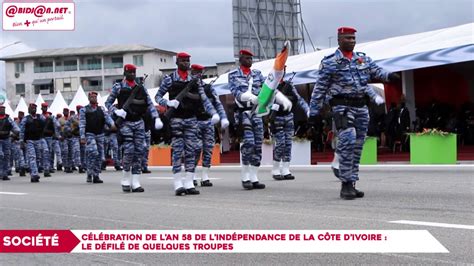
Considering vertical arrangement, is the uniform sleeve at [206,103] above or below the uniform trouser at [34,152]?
above

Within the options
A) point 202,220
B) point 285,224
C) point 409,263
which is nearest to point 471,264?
point 409,263

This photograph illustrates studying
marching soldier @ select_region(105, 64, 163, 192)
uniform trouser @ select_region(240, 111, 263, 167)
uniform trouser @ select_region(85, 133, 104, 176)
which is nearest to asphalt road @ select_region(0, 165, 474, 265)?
uniform trouser @ select_region(240, 111, 263, 167)

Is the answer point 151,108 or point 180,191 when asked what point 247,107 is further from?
point 151,108

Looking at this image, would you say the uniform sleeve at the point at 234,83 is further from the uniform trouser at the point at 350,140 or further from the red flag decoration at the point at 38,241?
the red flag decoration at the point at 38,241

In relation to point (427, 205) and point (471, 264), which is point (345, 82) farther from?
point (471, 264)

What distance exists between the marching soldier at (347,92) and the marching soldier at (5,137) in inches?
533

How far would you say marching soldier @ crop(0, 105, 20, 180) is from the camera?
2026 cm

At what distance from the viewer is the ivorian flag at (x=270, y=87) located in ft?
35.9

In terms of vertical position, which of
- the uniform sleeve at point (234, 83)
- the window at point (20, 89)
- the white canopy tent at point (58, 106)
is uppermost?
the window at point (20, 89)

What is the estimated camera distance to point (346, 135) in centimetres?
898

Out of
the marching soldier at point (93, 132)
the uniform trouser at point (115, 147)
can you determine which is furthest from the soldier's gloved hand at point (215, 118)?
the uniform trouser at point (115, 147)

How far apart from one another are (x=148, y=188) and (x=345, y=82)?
582 cm

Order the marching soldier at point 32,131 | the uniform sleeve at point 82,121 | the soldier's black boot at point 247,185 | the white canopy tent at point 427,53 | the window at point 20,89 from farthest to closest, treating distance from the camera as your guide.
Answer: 1. the window at point 20,89
2. the marching soldier at point 32,131
3. the white canopy tent at point 427,53
4. the uniform sleeve at point 82,121
5. the soldier's black boot at point 247,185

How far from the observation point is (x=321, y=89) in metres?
9.10
